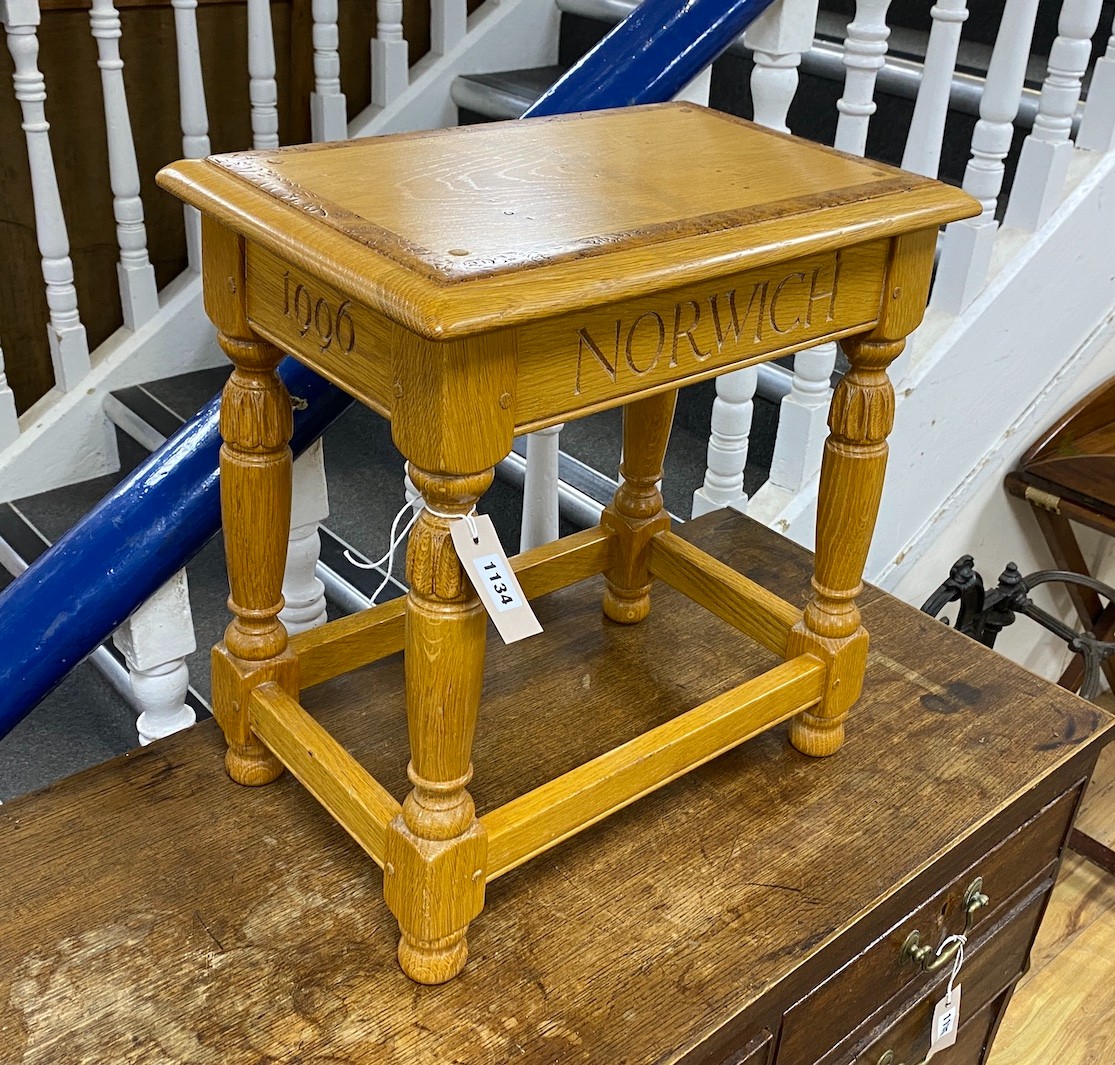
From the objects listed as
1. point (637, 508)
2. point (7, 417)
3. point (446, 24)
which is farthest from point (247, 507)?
point (446, 24)

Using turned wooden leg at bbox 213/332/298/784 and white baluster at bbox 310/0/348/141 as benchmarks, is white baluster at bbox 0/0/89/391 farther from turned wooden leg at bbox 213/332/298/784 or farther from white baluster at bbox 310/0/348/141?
turned wooden leg at bbox 213/332/298/784

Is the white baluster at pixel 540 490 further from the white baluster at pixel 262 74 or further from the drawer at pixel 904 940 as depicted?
the white baluster at pixel 262 74

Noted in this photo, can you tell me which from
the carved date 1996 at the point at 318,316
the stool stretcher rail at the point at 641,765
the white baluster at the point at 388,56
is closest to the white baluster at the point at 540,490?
the stool stretcher rail at the point at 641,765

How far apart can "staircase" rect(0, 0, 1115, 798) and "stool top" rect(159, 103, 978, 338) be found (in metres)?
0.38

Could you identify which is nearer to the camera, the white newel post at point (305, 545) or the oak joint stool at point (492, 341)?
the oak joint stool at point (492, 341)

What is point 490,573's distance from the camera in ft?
2.27

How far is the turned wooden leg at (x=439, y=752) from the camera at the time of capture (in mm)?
690

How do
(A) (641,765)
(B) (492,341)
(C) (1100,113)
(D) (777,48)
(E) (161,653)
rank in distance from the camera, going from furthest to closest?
(C) (1100,113) < (D) (777,48) < (E) (161,653) < (A) (641,765) < (B) (492,341)

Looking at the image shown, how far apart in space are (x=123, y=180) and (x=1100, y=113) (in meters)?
1.37

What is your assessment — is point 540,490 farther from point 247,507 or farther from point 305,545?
point 247,507

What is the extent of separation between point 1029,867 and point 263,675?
2.47 feet

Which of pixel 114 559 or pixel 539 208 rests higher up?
pixel 539 208

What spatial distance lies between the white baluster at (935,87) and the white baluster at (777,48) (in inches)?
6.3

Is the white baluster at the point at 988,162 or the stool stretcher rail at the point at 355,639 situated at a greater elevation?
the white baluster at the point at 988,162
